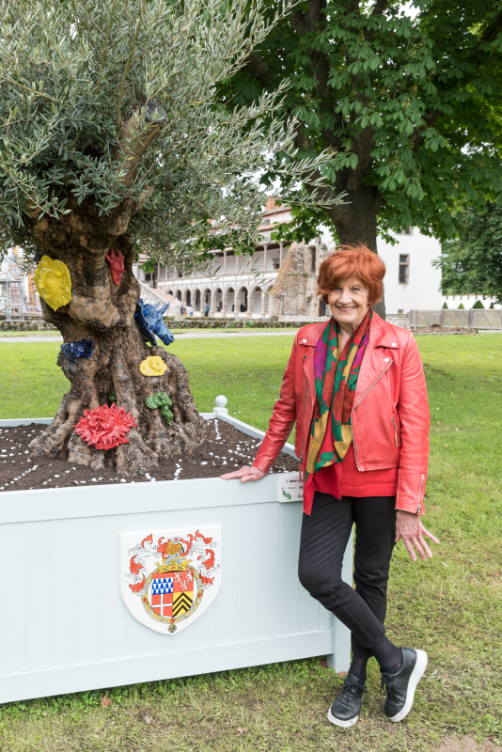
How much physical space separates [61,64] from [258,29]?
1135 mm

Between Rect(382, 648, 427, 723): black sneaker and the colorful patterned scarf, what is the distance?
36.8 inches

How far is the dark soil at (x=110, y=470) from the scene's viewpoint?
318 cm

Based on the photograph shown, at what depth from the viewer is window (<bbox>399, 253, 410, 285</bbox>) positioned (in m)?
42.8

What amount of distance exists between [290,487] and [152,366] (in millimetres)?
1338

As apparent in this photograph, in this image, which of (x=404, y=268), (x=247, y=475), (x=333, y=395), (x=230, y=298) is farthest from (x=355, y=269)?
(x=230, y=298)

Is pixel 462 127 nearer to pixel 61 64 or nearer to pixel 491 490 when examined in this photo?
pixel 491 490

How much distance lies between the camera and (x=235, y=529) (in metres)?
2.88

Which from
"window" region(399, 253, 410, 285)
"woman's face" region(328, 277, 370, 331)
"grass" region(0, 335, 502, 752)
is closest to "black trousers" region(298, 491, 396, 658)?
"grass" region(0, 335, 502, 752)

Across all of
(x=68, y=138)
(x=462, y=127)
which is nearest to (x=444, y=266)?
(x=462, y=127)

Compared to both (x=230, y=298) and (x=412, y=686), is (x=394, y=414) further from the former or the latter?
(x=230, y=298)

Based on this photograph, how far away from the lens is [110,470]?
138 inches

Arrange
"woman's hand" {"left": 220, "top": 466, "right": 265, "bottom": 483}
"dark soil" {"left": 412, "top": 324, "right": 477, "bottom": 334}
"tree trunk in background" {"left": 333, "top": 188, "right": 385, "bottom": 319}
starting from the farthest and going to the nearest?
"dark soil" {"left": 412, "top": 324, "right": 477, "bottom": 334}
"tree trunk in background" {"left": 333, "top": 188, "right": 385, "bottom": 319}
"woman's hand" {"left": 220, "top": 466, "right": 265, "bottom": 483}

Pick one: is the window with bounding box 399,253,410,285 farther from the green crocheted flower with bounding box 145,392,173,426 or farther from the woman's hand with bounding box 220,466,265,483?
the woman's hand with bounding box 220,466,265,483

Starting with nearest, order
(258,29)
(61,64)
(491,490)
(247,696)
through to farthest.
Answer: (61,64) → (247,696) → (258,29) → (491,490)
